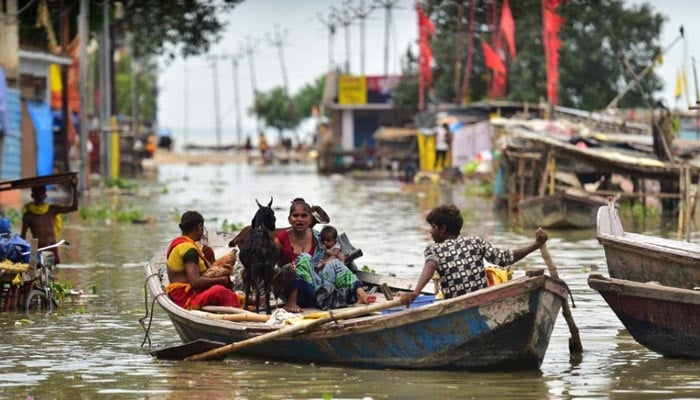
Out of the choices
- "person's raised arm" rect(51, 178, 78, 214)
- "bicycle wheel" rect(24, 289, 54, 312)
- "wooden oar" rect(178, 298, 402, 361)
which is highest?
"person's raised arm" rect(51, 178, 78, 214)

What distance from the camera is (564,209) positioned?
23172mm

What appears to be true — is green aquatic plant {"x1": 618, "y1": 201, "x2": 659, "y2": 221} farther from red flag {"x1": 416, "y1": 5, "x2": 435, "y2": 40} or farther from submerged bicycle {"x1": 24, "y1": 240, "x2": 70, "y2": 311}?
red flag {"x1": 416, "y1": 5, "x2": 435, "y2": 40}

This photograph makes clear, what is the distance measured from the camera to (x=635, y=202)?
1059 inches

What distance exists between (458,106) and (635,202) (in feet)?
50.9

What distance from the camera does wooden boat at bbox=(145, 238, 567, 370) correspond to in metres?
9.33

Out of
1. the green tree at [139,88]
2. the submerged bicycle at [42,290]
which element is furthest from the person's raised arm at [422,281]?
the green tree at [139,88]

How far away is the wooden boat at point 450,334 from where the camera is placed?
9.33 metres

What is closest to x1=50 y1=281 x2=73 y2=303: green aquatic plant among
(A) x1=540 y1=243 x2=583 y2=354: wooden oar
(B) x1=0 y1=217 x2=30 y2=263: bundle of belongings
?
(B) x1=0 y1=217 x2=30 y2=263: bundle of belongings

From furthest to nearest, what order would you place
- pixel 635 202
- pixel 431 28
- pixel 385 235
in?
1. pixel 431 28
2. pixel 635 202
3. pixel 385 235

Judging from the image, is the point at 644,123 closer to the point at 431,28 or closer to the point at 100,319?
the point at 431,28

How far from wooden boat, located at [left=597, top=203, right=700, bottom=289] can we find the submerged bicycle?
479cm

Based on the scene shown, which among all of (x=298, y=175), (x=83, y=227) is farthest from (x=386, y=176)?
(x=83, y=227)

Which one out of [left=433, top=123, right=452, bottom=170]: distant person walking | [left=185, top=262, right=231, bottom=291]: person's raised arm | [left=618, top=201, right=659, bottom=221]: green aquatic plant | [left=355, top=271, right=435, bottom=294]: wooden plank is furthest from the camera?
[left=433, top=123, right=452, bottom=170]: distant person walking

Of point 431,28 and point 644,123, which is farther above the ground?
point 431,28
